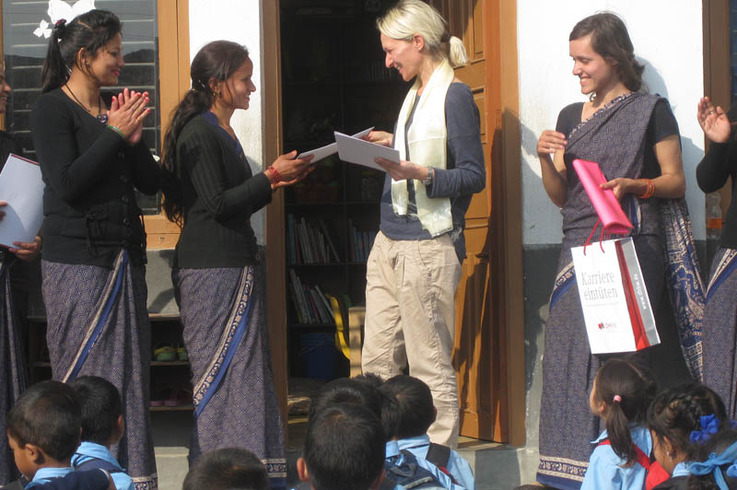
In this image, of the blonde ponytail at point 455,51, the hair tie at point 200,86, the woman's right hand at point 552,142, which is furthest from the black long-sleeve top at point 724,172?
the hair tie at point 200,86

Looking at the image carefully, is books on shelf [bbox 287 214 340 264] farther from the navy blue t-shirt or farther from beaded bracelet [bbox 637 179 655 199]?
beaded bracelet [bbox 637 179 655 199]

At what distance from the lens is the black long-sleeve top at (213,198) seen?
396 cm

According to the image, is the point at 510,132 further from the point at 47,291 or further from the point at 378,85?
the point at 378,85

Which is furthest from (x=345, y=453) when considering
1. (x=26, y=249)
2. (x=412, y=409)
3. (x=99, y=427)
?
(x=26, y=249)

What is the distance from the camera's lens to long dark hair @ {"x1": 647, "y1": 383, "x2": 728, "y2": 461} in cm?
300

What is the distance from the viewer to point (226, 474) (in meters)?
2.43

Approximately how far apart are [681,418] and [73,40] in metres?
2.63

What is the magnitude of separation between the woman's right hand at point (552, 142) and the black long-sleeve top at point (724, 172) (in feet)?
1.94

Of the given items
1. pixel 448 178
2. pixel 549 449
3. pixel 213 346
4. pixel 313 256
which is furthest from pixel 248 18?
pixel 313 256

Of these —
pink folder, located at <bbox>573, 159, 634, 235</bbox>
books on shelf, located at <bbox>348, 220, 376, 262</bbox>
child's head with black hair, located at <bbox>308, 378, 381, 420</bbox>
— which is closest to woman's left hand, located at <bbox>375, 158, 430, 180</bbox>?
pink folder, located at <bbox>573, 159, 634, 235</bbox>

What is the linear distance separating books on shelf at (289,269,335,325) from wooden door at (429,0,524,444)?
103 inches

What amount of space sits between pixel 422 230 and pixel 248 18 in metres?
1.31

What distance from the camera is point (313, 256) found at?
7.84 m

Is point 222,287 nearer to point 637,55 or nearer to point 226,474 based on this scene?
point 226,474
